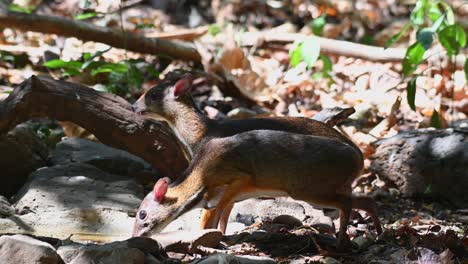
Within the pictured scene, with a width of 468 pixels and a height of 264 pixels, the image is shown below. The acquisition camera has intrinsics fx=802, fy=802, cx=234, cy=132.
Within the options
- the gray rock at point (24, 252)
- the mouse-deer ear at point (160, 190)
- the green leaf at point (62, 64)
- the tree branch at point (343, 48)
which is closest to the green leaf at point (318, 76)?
the tree branch at point (343, 48)

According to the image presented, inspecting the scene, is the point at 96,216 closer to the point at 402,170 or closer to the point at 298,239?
the point at 298,239

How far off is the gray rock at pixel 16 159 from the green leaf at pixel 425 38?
313 cm

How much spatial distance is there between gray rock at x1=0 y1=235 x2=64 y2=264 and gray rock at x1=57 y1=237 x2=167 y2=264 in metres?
0.15

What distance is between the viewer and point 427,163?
6.32 metres

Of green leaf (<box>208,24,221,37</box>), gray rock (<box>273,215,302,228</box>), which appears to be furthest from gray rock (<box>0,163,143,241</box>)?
green leaf (<box>208,24,221,37</box>)

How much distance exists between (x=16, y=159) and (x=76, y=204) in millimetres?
829

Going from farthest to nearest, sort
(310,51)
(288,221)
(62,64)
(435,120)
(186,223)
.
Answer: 1. (62,64)
2. (310,51)
3. (435,120)
4. (186,223)
5. (288,221)

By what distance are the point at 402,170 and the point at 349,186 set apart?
1801 mm

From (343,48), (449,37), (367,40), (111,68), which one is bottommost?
(367,40)

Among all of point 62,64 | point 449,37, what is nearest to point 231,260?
point 449,37

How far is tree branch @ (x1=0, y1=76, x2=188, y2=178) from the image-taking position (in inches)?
234

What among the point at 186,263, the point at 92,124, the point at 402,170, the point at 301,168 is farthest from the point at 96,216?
the point at 402,170

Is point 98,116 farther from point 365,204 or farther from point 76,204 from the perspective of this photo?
point 365,204

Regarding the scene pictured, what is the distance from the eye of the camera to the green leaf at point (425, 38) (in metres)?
6.05
